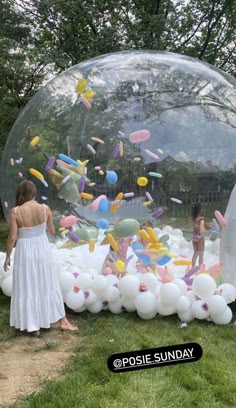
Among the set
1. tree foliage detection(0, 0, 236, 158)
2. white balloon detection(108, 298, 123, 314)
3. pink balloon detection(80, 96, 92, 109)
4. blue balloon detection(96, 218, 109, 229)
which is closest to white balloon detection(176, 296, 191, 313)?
white balloon detection(108, 298, 123, 314)

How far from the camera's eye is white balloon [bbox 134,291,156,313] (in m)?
4.18

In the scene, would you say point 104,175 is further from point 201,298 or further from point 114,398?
point 114,398

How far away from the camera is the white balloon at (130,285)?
Answer: 13.9 ft

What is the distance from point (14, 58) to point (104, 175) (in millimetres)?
6311

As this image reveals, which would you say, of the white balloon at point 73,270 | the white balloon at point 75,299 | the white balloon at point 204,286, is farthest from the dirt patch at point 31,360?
the white balloon at point 204,286

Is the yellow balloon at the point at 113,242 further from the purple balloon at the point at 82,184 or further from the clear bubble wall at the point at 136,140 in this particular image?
the purple balloon at the point at 82,184

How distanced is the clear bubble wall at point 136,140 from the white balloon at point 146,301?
0.75 m

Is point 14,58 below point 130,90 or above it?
above

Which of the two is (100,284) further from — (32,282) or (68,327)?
(32,282)

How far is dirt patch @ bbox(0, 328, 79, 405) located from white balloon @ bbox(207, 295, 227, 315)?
3.94 feet

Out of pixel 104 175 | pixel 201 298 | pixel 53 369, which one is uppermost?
pixel 104 175

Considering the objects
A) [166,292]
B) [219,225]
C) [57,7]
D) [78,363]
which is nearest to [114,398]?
[78,363]

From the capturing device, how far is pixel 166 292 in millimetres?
4109

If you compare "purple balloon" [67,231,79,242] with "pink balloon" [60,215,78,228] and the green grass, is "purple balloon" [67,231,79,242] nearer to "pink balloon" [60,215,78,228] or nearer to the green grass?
"pink balloon" [60,215,78,228]
